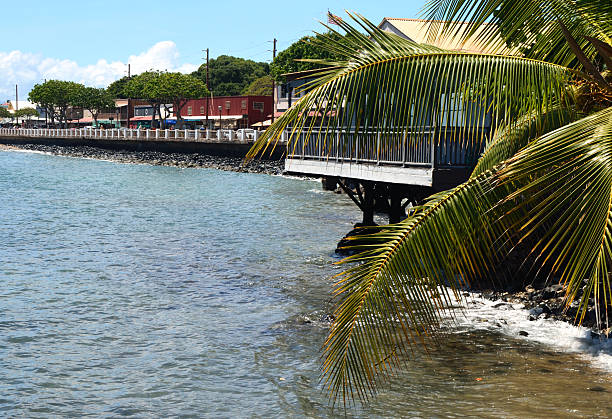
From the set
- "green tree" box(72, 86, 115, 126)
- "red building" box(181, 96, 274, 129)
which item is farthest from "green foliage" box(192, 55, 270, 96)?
"red building" box(181, 96, 274, 129)

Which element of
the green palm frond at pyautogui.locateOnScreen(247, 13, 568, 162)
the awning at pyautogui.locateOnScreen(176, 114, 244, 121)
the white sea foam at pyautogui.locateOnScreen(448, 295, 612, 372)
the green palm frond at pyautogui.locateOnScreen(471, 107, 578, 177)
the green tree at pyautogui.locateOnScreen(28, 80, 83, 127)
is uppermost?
the green tree at pyautogui.locateOnScreen(28, 80, 83, 127)

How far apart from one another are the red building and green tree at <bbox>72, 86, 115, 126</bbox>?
32.2 m

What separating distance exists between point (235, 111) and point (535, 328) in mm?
84941

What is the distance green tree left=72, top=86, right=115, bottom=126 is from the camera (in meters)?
128

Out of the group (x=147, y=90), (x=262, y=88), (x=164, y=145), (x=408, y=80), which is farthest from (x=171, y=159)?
(x=408, y=80)

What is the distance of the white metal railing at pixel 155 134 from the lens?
6744cm

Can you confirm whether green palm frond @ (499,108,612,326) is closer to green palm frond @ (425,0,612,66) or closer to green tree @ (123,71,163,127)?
green palm frond @ (425,0,612,66)

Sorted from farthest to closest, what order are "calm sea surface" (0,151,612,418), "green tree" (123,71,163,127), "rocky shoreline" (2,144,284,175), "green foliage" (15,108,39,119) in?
1. "green foliage" (15,108,39,119)
2. "green tree" (123,71,163,127)
3. "rocky shoreline" (2,144,284,175)
4. "calm sea surface" (0,151,612,418)

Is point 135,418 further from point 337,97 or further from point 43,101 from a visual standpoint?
point 43,101

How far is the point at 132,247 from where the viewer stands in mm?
23891

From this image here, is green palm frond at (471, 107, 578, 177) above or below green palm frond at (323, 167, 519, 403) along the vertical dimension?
above

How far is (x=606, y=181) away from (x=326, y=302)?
11.3 meters

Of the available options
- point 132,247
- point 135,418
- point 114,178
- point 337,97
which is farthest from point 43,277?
point 114,178

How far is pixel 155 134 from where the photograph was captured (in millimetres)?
81938
